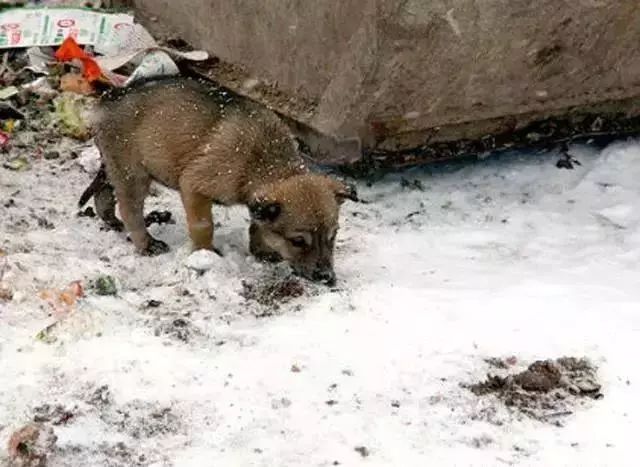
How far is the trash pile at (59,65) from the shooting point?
7.06 metres

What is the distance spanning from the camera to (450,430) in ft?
13.1

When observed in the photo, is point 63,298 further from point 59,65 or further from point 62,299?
point 59,65

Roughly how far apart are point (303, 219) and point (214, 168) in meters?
0.56

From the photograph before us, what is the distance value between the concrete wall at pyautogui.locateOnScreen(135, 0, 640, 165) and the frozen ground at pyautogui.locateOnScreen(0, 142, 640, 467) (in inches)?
19.9

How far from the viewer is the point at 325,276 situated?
5254mm

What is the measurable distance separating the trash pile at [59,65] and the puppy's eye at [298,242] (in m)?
2.02

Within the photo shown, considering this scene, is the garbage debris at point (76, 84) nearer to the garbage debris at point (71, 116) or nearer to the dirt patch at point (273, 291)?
the garbage debris at point (71, 116)

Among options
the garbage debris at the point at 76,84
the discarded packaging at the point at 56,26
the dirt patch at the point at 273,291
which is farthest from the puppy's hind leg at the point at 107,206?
the discarded packaging at the point at 56,26

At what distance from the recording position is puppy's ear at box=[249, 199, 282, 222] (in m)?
5.25

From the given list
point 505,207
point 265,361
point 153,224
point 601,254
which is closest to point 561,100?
point 505,207

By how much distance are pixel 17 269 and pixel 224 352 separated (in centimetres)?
126

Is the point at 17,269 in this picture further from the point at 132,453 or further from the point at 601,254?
the point at 601,254

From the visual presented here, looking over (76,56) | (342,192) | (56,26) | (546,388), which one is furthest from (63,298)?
(56,26)

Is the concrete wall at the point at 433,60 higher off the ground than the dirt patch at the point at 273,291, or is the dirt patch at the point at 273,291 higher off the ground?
the concrete wall at the point at 433,60
